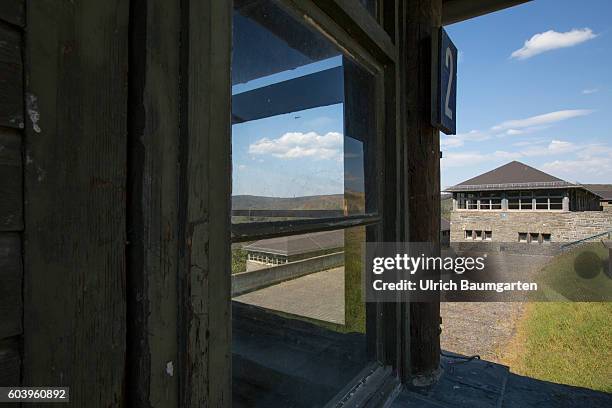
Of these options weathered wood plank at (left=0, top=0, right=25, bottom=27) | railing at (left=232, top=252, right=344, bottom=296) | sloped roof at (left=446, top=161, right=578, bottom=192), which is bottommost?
railing at (left=232, top=252, right=344, bottom=296)

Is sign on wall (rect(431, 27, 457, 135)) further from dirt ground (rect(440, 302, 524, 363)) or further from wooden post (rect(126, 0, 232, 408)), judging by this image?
dirt ground (rect(440, 302, 524, 363))

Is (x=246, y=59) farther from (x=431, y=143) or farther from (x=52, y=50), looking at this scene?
(x=431, y=143)

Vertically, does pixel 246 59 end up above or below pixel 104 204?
above

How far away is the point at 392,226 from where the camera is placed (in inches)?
62.7

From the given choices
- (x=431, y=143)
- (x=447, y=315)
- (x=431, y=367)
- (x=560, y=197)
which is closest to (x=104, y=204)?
(x=431, y=143)

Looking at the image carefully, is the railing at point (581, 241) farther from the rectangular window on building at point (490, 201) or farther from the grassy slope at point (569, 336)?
the rectangular window on building at point (490, 201)

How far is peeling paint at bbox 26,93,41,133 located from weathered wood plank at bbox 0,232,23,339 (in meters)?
0.14

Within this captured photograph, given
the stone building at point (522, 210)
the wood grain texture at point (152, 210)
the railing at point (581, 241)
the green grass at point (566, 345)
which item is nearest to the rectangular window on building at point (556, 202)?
the stone building at point (522, 210)

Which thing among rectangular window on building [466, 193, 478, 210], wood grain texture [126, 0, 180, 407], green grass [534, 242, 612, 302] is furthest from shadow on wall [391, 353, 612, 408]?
rectangular window on building [466, 193, 478, 210]

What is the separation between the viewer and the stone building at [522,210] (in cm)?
1650

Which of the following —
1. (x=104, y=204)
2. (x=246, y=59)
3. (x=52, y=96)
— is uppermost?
(x=246, y=59)

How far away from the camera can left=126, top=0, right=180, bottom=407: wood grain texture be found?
1.82 feet

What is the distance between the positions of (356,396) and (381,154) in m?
1.06

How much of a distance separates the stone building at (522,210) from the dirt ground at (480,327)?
22.8ft
